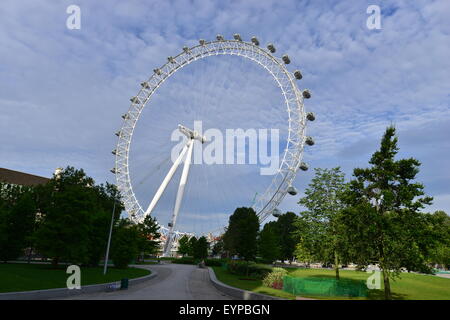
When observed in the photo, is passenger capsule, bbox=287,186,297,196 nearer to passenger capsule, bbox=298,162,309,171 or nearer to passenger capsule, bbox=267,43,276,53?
passenger capsule, bbox=298,162,309,171

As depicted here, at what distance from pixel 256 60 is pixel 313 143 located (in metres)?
15.5

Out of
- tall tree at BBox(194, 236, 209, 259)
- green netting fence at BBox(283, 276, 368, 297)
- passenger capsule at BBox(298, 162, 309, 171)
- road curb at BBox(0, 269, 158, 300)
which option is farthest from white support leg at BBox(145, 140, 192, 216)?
green netting fence at BBox(283, 276, 368, 297)

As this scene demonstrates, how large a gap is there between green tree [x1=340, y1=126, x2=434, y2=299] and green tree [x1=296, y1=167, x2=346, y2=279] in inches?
509

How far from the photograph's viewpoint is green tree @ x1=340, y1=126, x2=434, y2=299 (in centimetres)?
1825

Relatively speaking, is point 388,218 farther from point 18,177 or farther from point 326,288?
point 18,177

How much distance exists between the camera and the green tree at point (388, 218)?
1825cm

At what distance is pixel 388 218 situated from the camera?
18797 mm

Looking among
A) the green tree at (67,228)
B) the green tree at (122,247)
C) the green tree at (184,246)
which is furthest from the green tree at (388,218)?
the green tree at (184,246)

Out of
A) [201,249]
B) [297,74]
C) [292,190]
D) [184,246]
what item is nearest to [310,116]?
[297,74]

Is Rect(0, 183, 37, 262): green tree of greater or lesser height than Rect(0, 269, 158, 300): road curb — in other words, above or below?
above

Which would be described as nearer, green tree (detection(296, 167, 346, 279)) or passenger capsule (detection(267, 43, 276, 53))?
green tree (detection(296, 167, 346, 279))

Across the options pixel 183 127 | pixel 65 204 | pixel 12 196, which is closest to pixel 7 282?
pixel 65 204

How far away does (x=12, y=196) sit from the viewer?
4516cm
